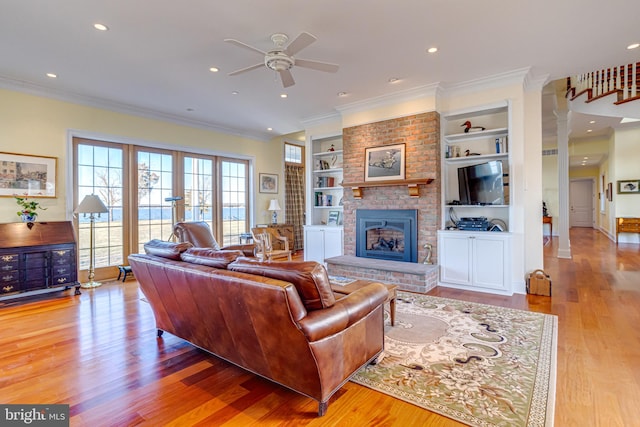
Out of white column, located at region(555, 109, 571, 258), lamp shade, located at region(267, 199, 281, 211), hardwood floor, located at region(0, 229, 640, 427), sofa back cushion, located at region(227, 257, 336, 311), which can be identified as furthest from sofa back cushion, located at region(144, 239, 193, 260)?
white column, located at region(555, 109, 571, 258)

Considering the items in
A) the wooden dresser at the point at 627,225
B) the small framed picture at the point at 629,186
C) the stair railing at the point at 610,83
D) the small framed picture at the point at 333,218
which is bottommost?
the wooden dresser at the point at 627,225

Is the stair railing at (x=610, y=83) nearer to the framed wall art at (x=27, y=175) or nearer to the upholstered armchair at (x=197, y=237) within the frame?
the upholstered armchair at (x=197, y=237)

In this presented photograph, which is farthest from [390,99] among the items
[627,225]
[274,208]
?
[627,225]

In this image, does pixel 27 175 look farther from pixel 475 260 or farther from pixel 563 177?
pixel 563 177

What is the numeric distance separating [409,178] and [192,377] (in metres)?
3.98

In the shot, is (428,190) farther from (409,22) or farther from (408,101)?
(409,22)

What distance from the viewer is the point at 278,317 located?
70.4 inches

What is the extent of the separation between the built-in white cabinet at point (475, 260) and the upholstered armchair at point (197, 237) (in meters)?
2.91

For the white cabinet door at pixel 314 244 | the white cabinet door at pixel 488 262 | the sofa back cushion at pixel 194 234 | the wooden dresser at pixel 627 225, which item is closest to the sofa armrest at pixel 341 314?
the white cabinet door at pixel 488 262

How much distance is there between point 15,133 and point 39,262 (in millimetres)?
1876

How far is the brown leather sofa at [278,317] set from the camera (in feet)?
5.87

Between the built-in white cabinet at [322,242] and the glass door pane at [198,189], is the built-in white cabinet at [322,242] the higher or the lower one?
the lower one

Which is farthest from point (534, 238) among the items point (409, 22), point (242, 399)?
point (242, 399)

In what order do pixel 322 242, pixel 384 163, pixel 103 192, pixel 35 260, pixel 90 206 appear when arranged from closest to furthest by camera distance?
pixel 35 260, pixel 90 206, pixel 384 163, pixel 103 192, pixel 322 242
